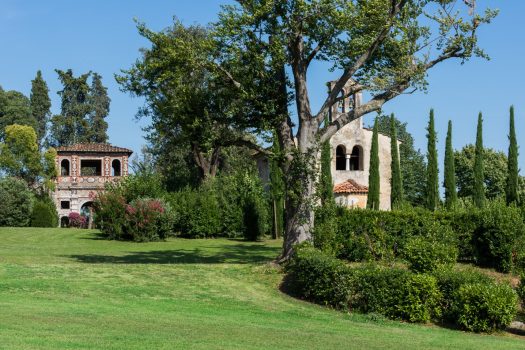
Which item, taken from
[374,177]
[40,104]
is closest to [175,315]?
[374,177]

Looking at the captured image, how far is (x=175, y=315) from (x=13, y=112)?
2768 inches

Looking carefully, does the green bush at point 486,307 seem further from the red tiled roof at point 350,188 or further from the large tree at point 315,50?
the red tiled roof at point 350,188

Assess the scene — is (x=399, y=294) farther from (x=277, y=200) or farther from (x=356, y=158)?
(x=356, y=158)

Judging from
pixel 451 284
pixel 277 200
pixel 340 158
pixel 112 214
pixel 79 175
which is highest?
pixel 340 158

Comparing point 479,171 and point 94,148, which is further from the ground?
point 94,148

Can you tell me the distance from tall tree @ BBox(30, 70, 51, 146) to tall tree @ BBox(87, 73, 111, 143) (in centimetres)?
559

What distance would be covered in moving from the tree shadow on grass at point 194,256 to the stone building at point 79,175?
32776 millimetres

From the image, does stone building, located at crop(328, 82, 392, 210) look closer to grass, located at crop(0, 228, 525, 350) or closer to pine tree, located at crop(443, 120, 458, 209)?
pine tree, located at crop(443, 120, 458, 209)

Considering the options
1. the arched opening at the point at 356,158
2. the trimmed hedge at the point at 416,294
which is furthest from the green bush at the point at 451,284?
the arched opening at the point at 356,158

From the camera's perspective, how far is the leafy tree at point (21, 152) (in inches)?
2410

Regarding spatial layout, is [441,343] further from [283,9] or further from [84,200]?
[84,200]

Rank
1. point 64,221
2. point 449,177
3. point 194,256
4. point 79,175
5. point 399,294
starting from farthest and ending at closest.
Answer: point 64,221, point 79,175, point 449,177, point 194,256, point 399,294

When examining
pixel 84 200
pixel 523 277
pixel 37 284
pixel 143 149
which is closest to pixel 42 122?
pixel 143 149

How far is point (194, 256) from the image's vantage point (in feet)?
100
